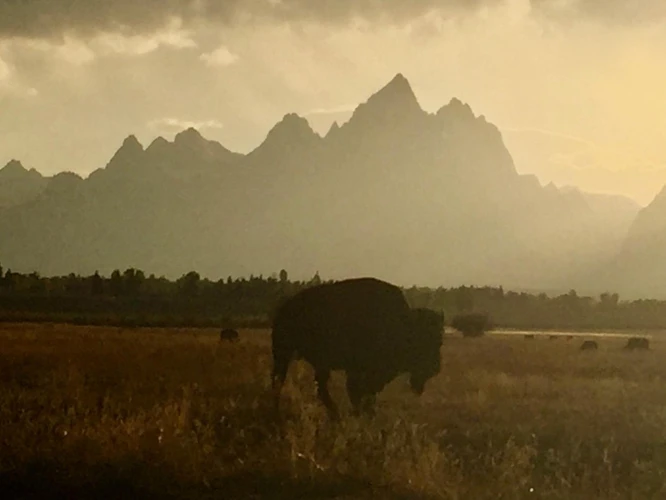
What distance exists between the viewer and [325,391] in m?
5.63

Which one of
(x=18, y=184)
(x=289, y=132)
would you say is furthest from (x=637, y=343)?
(x=18, y=184)

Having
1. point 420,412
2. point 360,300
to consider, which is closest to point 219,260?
point 360,300

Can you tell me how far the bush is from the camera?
6.84m

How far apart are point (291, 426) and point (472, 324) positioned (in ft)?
9.31

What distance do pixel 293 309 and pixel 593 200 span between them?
11.0ft

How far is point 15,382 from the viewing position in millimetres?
5750

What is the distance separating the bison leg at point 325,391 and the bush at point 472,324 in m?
1.65

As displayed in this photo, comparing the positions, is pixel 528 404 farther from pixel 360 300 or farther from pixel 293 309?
pixel 293 309

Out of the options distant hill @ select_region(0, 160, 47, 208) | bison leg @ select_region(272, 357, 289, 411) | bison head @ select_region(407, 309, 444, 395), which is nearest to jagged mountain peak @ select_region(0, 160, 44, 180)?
distant hill @ select_region(0, 160, 47, 208)

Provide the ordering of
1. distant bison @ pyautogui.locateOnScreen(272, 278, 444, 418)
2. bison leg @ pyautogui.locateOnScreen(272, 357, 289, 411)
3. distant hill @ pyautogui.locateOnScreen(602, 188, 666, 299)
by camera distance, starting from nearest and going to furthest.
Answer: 1. distant bison @ pyautogui.locateOnScreen(272, 278, 444, 418)
2. bison leg @ pyautogui.locateOnScreen(272, 357, 289, 411)
3. distant hill @ pyautogui.locateOnScreen(602, 188, 666, 299)

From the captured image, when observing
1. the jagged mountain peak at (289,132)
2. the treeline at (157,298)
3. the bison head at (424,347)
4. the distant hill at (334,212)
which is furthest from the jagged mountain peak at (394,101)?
the bison head at (424,347)

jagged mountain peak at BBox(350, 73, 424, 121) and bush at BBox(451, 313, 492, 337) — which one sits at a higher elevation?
jagged mountain peak at BBox(350, 73, 424, 121)

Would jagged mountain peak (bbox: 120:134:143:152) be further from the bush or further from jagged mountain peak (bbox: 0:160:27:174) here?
the bush

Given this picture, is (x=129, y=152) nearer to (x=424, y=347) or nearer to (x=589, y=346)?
(x=424, y=347)
